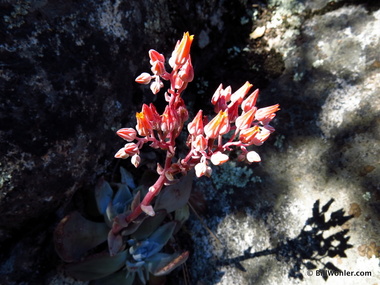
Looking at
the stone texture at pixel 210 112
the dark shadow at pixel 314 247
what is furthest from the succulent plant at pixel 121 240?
the dark shadow at pixel 314 247

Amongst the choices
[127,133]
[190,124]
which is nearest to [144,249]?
[127,133]

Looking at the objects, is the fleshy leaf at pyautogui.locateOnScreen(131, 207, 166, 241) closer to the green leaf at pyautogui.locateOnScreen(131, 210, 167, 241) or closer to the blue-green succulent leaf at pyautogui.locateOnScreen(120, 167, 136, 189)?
the green leaf at pyautogui.locateOnScreen(131, 210, 167, 241)

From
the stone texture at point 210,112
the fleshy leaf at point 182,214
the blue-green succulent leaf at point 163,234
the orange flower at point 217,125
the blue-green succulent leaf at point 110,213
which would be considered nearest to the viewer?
the orange flower at point 217,125

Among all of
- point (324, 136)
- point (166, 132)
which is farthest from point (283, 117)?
point (166, 132)

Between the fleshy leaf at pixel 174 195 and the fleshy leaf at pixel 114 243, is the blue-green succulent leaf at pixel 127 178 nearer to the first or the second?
the fleshy leaf at pixel 174 195

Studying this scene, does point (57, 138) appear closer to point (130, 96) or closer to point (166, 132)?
point (130, 96)

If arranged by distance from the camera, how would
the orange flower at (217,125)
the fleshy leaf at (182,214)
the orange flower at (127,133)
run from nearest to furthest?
the orange flower at (217,125) → the orange flower at (127,133) → the fleshy leaf at (182,214)

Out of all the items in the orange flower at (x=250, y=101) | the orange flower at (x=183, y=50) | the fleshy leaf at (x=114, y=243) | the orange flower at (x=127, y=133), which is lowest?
the fleshy leaf at (x=114, y=243)

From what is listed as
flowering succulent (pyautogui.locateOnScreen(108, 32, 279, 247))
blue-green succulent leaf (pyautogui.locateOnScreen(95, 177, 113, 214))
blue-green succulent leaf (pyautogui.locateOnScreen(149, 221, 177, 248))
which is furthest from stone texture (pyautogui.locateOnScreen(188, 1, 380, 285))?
flowering succulent (pyautogui.locateOnScreen(108, 32, 279, 247))
